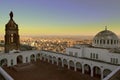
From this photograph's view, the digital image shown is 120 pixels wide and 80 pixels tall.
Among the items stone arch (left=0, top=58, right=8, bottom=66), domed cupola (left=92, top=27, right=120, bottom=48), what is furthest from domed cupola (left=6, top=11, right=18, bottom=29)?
domed cupola (left=92, top=27, right=120, bottom=48)

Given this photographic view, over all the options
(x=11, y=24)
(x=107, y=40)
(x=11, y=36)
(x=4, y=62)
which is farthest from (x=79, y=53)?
(x=11, y=24)

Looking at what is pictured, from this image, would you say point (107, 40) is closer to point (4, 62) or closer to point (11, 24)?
point (11, 24)

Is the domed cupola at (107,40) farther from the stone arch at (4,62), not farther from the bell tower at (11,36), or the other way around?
the stone arch at (4,62)

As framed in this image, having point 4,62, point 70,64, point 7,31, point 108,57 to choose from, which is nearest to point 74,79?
point 108,57

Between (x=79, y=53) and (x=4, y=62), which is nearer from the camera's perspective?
(x=4, y=62)

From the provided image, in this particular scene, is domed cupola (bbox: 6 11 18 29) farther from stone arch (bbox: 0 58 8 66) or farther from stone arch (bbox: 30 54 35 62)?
stone arch (bbox: 30 54 35 62)

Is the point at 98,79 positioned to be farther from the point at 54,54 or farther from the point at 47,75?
the point at 54,54

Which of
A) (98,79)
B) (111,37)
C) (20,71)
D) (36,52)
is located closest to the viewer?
(98,79)

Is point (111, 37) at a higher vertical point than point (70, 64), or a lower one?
higher

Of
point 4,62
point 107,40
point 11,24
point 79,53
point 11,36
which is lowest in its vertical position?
point 4,62

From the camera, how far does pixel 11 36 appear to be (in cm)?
3306

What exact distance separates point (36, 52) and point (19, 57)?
4773 mm

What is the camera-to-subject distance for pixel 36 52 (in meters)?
37.8

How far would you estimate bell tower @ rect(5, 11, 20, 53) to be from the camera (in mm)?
32125
